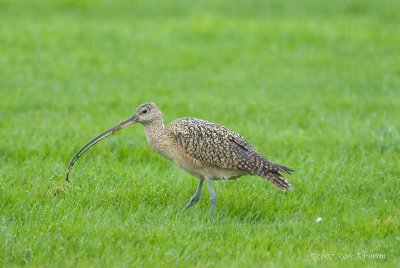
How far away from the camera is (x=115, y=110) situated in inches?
563

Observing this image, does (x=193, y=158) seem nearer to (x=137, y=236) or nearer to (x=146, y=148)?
(x=137, y=236)

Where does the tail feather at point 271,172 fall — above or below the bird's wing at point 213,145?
below

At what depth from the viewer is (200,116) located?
1382cm

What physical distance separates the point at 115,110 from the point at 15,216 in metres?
6.27

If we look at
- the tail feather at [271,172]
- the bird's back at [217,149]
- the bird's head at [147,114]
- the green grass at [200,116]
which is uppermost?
the bird's head at [147,114]

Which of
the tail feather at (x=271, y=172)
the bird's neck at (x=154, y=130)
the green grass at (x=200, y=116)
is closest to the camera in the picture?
the green grass at (x=200, y=116)

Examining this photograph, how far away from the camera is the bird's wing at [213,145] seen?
879 cm

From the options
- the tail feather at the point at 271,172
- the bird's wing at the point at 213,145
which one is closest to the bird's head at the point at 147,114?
the bird's wing at the point at 213,145

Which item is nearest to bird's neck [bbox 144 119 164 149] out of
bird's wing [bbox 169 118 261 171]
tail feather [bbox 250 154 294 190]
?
bird's wing [bbox 169 118 261 171]

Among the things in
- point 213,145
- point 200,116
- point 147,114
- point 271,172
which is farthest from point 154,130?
point 200,116

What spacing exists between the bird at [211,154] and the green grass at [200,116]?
0.36 m

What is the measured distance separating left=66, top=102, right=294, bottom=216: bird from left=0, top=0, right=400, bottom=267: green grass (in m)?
0.36

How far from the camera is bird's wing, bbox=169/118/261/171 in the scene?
879 centimetres

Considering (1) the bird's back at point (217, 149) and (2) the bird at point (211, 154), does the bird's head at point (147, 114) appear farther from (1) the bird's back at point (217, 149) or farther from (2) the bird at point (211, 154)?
(1) the bird's back at point (217, 149)
